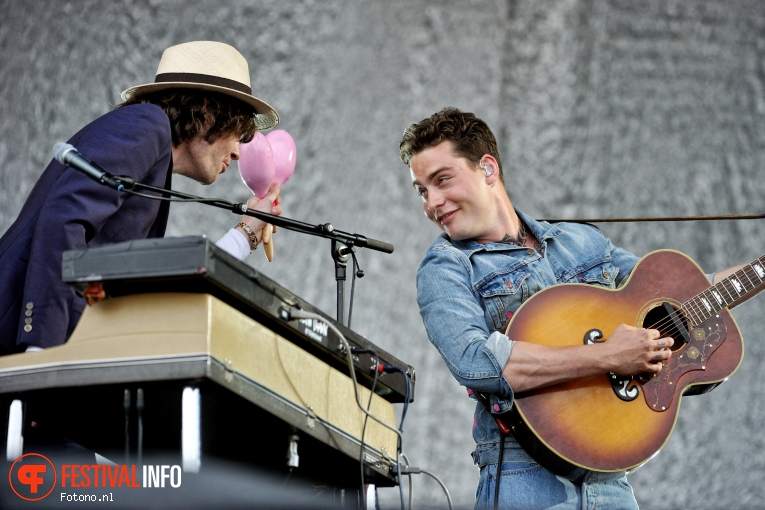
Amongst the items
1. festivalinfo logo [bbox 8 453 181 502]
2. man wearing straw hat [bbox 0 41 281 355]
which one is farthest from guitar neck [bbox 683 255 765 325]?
festivalinfo logo [bbox 8 453 181 502]

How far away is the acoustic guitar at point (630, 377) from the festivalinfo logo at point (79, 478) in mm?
981

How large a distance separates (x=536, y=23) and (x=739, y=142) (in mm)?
1161

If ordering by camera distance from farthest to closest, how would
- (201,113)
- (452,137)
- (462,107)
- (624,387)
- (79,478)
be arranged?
1. (462,107)
2. (452,137)
3. (201,113)
4. (624,387)
5. (79,478)

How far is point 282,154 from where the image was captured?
124 inches

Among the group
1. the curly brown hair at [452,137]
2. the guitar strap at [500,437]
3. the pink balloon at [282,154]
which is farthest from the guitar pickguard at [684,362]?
the pink balloon at [282,154]

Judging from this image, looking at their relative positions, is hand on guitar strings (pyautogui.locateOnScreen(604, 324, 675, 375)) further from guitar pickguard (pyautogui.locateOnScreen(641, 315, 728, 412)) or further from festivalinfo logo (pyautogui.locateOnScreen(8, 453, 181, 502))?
festivalinfo logo (pyautogui.locateOnScreen(8, 453, 181, 502))

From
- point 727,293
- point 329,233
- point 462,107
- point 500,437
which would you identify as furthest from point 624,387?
point 462,107

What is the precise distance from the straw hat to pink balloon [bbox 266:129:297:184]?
0.13 m

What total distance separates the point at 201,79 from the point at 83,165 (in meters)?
0.89

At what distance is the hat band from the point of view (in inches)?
115

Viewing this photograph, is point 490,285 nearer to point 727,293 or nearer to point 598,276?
point 598,276

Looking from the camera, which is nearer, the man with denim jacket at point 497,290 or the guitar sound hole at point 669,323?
the man with denim jacket at point 497,290

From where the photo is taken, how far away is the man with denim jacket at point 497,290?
248cm

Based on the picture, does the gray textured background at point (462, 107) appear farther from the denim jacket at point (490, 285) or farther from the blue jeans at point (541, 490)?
the blue jeans at point (541, 490)
